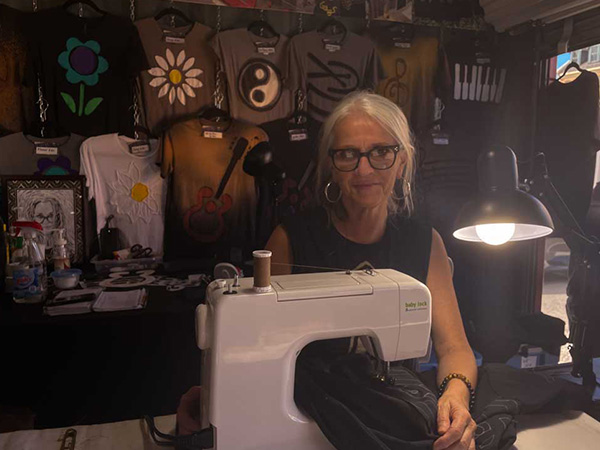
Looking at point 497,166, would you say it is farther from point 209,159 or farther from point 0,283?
point 0,283

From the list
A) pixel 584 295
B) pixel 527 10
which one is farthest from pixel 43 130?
pixel 584 295

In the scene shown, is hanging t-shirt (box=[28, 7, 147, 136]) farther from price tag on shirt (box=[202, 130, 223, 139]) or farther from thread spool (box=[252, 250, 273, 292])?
thread spool (box=[252, 250, 273, 292])

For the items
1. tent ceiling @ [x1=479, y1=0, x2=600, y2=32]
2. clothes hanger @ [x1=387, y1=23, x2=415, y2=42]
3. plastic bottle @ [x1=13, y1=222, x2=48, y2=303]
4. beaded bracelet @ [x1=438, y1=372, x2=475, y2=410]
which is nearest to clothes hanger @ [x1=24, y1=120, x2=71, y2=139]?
plastic bottle @ [x1=13, y1=222, x2=48, y2=303]

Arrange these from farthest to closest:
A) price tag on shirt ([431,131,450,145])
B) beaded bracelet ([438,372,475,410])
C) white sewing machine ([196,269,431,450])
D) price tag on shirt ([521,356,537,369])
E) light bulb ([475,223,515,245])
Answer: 1. price tag on shirt ([521,356,537,369])
2. price tag on shirt ([431,131,450,145])
3. light bulb ([475,223,515,245])
4. beaded bracelet ([438,372,475,410])
5. white sewing machine ([196,269,431,450])

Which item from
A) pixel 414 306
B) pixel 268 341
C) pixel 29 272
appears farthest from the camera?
pixel 29 272

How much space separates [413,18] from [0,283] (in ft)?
8.54

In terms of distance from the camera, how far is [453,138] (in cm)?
291

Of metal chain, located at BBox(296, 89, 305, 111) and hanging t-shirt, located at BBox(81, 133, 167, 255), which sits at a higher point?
metal chain, located at BBox(296, 89, 305, 111)

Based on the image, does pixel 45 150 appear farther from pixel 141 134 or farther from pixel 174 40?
pixel 174 40

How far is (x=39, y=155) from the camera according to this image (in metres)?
2.39

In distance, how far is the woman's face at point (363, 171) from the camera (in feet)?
5.62

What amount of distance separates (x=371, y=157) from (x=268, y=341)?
1.01 m

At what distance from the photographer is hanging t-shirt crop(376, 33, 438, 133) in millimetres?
2729

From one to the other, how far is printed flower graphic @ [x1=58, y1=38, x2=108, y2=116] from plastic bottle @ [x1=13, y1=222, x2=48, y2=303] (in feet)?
2.22
